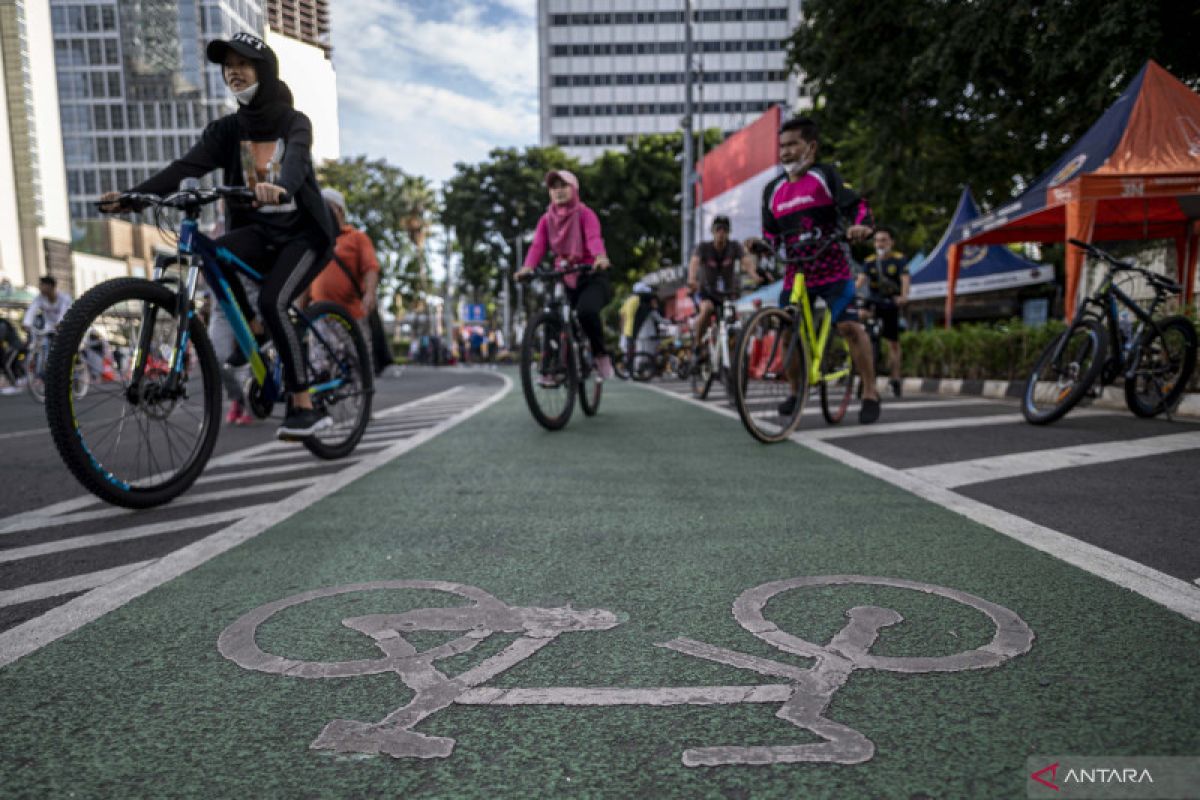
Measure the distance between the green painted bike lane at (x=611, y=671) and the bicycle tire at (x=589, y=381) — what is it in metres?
3.42

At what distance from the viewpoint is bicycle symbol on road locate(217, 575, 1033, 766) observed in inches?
49.9

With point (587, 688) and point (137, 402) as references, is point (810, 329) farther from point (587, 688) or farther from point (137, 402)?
point (587, 688)

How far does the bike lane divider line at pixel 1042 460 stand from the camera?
12.2 feet

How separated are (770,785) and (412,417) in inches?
262

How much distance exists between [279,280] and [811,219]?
11.0 ft

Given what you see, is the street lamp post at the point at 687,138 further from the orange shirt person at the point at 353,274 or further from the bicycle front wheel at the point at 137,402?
the bicycle front wheel at the point at 137,402

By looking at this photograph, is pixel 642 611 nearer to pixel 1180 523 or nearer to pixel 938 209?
pixel 1180 523

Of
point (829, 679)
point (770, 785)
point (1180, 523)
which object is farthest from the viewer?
point (1180, 523)

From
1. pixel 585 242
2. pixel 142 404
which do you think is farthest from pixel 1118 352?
pixel 142 404

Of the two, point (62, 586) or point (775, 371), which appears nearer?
point (62, 586)

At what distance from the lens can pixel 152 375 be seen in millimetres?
3295

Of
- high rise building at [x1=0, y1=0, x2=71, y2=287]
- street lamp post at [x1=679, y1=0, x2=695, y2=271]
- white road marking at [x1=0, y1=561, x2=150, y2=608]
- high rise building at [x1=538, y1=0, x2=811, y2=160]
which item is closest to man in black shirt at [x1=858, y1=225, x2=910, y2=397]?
white road marking at [x1=0, y1=561, x2=150, y2=608]

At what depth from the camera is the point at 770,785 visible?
114cm

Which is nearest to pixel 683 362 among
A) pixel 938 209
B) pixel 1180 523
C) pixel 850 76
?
pixel 850 76
